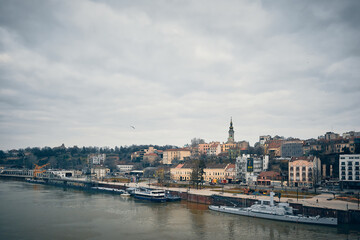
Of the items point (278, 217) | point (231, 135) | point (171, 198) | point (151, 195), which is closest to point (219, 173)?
point (171, 198)

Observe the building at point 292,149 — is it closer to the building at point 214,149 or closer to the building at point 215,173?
the building at point 215,173

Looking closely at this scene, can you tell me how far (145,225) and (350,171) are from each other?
2150 inches

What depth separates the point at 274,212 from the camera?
45250 mm

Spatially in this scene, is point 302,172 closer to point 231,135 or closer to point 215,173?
point 215,173

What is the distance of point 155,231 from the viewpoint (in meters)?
38.7

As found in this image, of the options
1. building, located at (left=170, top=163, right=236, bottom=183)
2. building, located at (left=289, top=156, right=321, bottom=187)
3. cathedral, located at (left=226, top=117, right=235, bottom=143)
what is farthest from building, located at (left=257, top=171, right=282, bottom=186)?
cathedral, located at (left=226, top=117, right=235, bottom=143)

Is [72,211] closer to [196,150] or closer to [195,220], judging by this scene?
[195,220]

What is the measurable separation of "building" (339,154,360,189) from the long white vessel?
3078 centimetres

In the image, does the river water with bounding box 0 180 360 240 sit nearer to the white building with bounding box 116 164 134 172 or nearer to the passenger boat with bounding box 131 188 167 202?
the passenger boat with bounding box 131 188 167 202

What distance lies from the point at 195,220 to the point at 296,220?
1558 centimetres

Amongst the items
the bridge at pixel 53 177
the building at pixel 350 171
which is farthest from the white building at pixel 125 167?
the building at pixel 350 171

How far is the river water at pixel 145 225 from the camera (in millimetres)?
36938

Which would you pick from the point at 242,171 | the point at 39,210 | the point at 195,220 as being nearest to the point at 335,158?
the point at 242,171

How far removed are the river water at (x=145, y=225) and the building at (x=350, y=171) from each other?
33.0 meters
